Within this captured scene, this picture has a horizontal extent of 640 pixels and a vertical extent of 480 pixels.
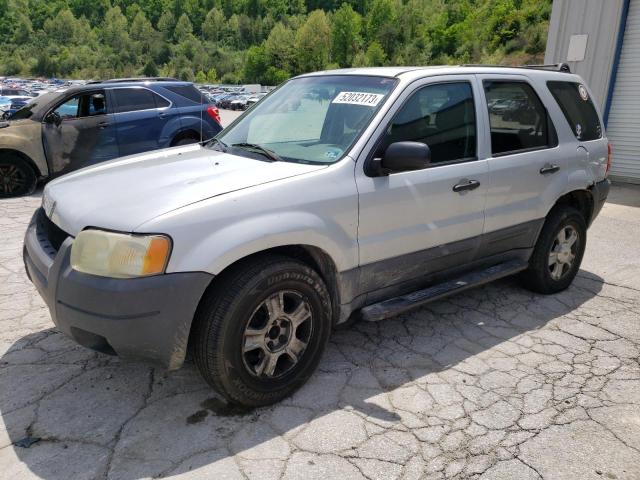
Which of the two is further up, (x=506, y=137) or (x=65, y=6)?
(x=65, y=6)

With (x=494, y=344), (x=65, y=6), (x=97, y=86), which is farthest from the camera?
(x=65, y=6)

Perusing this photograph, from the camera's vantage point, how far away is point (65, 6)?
534 feet

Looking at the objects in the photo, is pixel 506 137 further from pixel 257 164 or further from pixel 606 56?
pixel 606 56

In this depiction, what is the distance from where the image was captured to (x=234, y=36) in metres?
161

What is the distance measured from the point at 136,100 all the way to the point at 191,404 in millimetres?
6754

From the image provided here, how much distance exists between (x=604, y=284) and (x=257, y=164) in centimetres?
361

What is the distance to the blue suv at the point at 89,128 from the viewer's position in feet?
26.1

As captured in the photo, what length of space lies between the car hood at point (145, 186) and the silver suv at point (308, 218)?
0.01 meters

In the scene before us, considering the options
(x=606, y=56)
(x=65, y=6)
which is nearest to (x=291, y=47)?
(x=65, y=6)

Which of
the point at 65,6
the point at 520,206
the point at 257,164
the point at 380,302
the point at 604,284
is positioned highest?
the point at 65,6

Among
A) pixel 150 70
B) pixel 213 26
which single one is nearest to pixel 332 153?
pixel 150 70

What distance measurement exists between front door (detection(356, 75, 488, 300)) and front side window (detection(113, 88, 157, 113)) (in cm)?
625

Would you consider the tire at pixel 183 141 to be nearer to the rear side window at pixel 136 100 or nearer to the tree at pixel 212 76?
the rear side window at pixel 136 100

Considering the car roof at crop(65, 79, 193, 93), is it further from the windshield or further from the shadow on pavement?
the shadow on pavement
